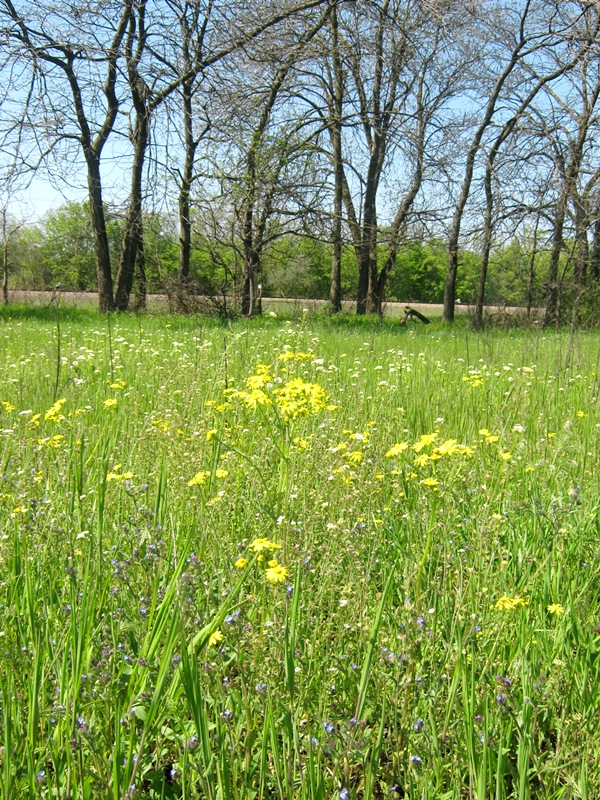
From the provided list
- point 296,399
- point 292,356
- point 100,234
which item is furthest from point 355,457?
point 100,234

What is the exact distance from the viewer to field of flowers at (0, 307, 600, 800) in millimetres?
1328

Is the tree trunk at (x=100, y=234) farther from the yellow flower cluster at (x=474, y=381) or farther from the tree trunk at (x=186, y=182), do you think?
the yellow flower cluster at (x=474, y=381)

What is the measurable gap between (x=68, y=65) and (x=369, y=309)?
9259mm

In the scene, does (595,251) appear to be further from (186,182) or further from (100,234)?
(100,234)

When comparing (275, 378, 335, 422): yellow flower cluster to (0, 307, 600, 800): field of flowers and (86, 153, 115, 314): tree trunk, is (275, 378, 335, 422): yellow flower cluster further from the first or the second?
(86, 153, 115, 314): tree trunk

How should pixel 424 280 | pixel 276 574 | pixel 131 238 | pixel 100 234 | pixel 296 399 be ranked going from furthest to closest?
pixel 424 280 < pixel 131 238 < pixel 100 234 < pixel 296 399 < pixel 276 574

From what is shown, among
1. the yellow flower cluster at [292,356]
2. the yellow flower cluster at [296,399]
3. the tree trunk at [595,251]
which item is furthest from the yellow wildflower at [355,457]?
the tree trunk at [595,251]

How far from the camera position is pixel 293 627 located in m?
1.46

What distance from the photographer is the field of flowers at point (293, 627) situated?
4.36 feet

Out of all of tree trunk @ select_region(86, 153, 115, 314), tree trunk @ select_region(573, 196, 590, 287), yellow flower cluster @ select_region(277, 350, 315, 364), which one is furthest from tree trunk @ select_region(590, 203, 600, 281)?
yellow flower cluster @ select_region(277, 350, 315, 364)

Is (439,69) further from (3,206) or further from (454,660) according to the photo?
(454,660)

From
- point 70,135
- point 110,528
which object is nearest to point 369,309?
point 70,135

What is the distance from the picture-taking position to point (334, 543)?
1.95m

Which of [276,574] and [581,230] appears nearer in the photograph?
[276,574]
